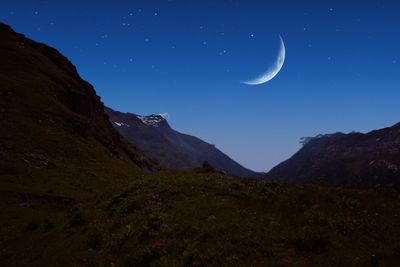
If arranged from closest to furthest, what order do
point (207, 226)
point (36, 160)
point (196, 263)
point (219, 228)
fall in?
point (196, 263) < point (219, 228) < point (207, 226) < point (36, 160)

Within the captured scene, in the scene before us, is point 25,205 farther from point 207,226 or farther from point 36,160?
point 207,226

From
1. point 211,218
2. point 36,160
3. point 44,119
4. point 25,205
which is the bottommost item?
point 25,205

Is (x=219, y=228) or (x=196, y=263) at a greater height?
(x=219, y=228)

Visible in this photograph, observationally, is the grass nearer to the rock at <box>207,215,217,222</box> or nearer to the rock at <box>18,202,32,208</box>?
the rock at <box>207,215,217,222</box>

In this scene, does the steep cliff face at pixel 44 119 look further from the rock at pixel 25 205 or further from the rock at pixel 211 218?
the rock at pixel 211 218

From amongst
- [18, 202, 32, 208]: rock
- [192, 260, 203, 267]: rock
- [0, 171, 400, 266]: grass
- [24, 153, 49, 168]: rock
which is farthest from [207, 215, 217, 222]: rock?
[24, 153, 49, 168]: rock

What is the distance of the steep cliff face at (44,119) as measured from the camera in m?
61.8

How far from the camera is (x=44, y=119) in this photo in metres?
80.9

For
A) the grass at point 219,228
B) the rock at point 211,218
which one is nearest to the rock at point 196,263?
the grass at point 219,228

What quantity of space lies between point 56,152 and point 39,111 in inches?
738

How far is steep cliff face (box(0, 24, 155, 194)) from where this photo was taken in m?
61.8

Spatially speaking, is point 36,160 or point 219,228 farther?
point 36,160

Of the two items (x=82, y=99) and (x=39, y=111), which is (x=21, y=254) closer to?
(x=39, y=111)

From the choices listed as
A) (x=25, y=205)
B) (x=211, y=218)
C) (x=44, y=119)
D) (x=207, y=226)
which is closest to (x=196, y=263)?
(x=207, y=226)
